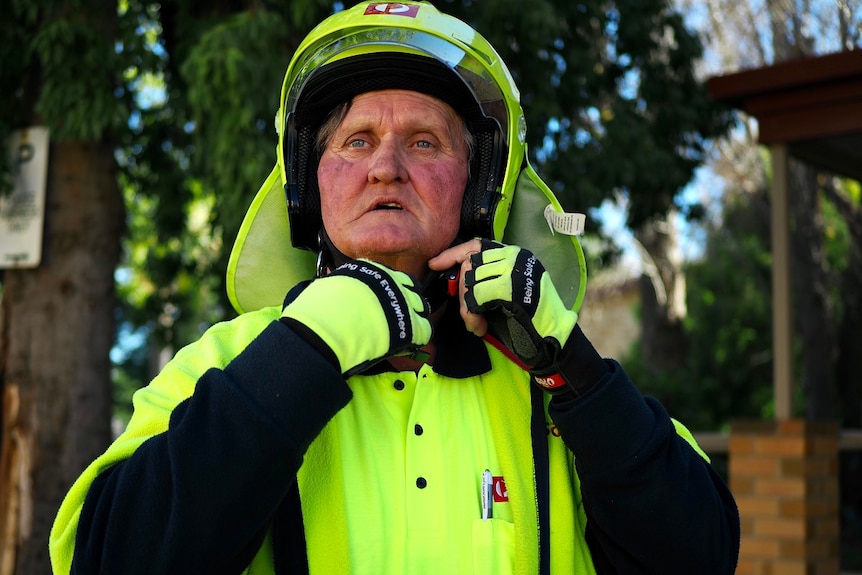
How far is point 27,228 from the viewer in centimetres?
525

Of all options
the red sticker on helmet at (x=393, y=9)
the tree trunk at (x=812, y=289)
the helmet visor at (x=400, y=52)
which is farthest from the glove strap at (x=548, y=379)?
the tree trunk at (x=812, y=289)

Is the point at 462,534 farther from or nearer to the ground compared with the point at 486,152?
nearer to the ground

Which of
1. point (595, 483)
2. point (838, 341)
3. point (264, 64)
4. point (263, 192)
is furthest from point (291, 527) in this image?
point (838, 341)

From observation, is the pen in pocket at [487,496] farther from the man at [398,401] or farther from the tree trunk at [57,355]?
the tree trunk at [57,355]

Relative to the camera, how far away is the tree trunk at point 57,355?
16.7 ft

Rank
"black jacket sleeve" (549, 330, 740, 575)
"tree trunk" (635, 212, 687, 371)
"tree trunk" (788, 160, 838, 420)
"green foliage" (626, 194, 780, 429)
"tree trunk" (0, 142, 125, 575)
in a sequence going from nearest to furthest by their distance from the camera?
1. "black jacket sleeve" (549, 330, 740, 575)
2. "tree trunk" (0, 142, 125, 575)
3. "tree trunk" (788, 160, 838, 420)
4. "tree trunk" (635, 212, 687, 371)
5. "green foliage" (626, 194, 780, 429)

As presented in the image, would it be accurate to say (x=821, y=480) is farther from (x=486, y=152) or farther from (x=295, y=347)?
(x=295, y=347)

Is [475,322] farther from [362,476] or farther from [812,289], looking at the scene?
[812,289]

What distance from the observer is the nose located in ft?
6.93

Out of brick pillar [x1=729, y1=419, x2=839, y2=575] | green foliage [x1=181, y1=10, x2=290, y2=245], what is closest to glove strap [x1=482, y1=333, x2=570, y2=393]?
green foliage [x1=181, y1=10, x2=290, y2=245]

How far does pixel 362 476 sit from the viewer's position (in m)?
1.90

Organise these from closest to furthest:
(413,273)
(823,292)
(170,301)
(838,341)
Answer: (413,273), (170,301), (823,292), (838,341)

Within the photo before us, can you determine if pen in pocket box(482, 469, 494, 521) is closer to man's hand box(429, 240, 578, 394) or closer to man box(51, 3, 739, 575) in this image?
man box(51, 3, 739, 575)

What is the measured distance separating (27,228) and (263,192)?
3.26 meters
